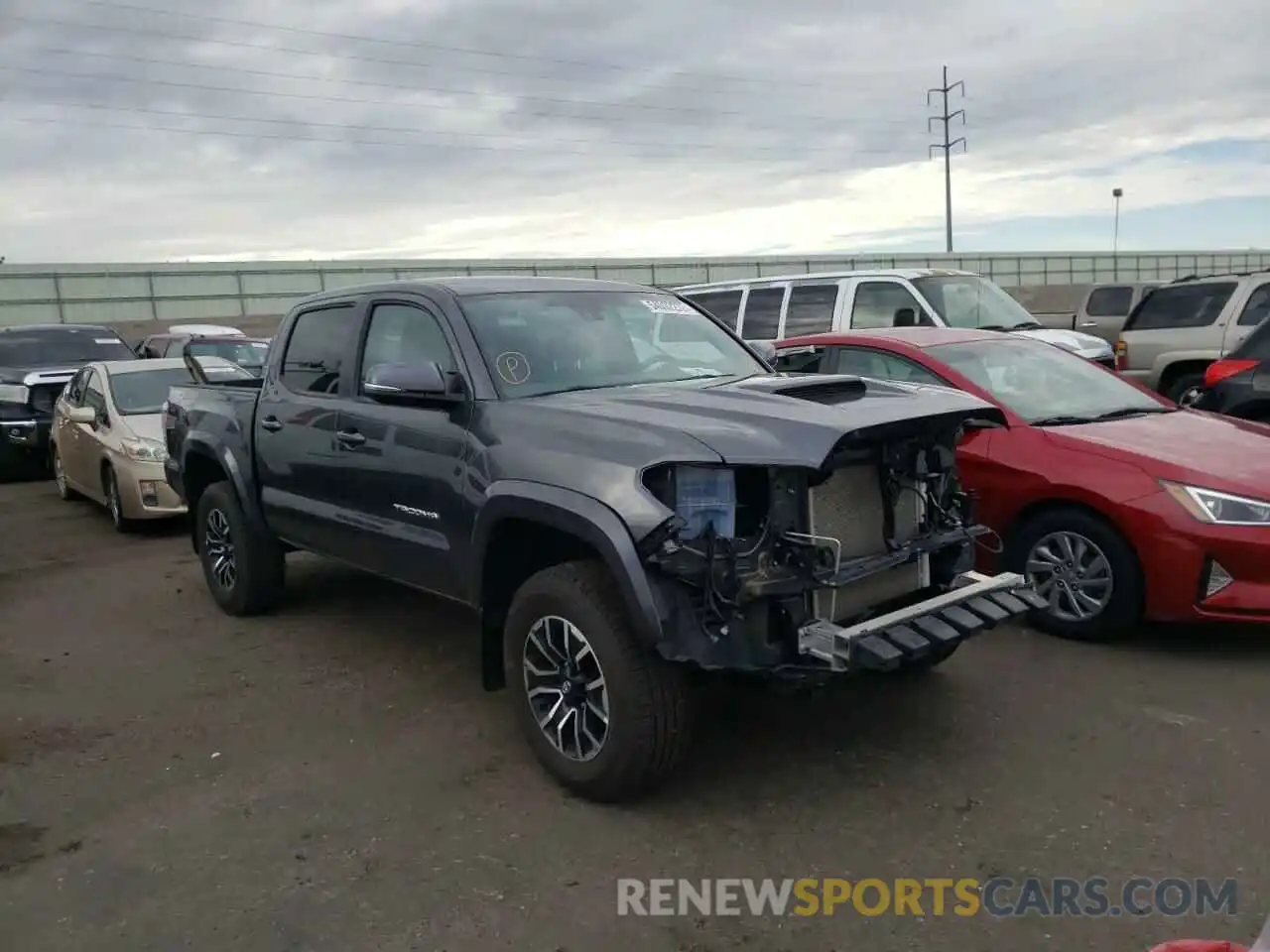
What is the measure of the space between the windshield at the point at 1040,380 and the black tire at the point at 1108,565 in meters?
0.69

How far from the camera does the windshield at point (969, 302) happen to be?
11.1 meters

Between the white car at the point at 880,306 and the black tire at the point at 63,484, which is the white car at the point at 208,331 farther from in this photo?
the white car at the point at 880,306

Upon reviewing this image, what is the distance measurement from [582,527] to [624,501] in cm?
20

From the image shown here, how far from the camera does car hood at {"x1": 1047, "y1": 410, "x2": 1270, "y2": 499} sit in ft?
17.0

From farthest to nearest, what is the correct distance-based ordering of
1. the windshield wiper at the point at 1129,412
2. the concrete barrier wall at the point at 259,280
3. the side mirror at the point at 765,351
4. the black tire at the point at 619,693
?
the concrete barrier wall at the point at 259,280
the windshield wiper at the point at 1129,412
the side mirror at the point at 765,351
the black tire at the point at 619,693

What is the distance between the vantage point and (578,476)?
3865 millimetres

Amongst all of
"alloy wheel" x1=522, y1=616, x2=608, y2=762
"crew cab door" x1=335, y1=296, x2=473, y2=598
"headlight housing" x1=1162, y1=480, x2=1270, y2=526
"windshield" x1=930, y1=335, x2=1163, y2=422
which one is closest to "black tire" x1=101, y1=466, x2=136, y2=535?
"crew cab door" x1=335, y1=296, x2=473, y2=598

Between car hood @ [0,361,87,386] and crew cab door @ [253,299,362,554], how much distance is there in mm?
8586

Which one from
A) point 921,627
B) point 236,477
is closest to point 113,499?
point 236,477

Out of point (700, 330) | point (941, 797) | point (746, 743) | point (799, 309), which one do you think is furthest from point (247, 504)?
point (799, 309)

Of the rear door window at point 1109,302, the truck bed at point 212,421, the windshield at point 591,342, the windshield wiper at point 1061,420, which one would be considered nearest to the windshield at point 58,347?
the truck bed at point 212,421

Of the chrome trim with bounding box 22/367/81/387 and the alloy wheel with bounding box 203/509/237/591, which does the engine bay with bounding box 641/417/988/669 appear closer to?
the alloy wheel with bounding box 203/509/237/591

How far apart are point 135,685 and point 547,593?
9.24ft

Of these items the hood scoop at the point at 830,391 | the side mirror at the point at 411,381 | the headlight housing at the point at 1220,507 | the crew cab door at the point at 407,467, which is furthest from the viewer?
the headlight housing at the point at 1220,507
